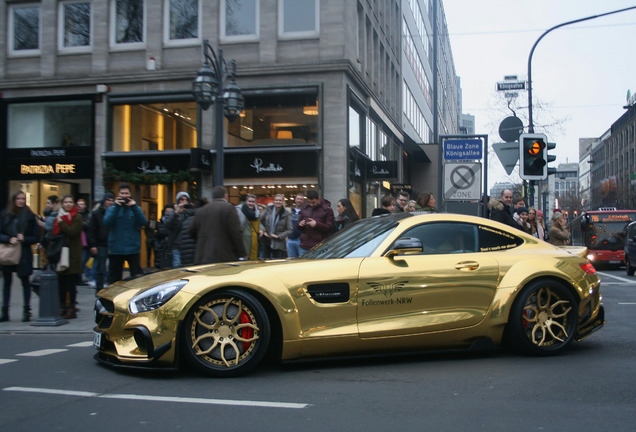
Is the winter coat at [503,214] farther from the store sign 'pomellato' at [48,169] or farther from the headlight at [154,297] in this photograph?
the store sign 'pomellato' at [48,169]

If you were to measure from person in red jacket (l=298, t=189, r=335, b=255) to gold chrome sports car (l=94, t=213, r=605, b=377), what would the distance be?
426 cm

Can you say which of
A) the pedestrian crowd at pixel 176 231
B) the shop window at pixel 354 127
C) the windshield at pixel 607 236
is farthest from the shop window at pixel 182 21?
the windshield at pixel 607 236

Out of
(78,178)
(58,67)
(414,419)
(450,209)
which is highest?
(58,67)

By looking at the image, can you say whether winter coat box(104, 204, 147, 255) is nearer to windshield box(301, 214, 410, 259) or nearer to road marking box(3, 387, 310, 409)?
windshield box(301, 214, 410, 259)

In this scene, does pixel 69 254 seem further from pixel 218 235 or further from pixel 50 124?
pixel 50 124

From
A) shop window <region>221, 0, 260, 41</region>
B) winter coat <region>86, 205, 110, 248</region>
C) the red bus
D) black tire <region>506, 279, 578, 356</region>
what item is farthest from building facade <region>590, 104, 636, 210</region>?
black tire <region>506, 279, 578, 356</region>

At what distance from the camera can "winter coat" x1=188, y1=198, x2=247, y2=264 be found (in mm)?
8219

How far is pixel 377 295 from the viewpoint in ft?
18.8

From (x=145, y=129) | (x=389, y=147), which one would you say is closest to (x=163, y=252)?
(x=145, y=129)

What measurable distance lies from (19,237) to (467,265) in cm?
650

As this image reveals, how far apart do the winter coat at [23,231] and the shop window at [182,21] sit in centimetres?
1224

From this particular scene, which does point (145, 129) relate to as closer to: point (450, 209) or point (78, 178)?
point (78, 178)

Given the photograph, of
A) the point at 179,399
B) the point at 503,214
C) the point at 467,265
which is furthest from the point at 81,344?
the point at 503,214

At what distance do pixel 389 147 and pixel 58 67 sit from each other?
1501 cm
